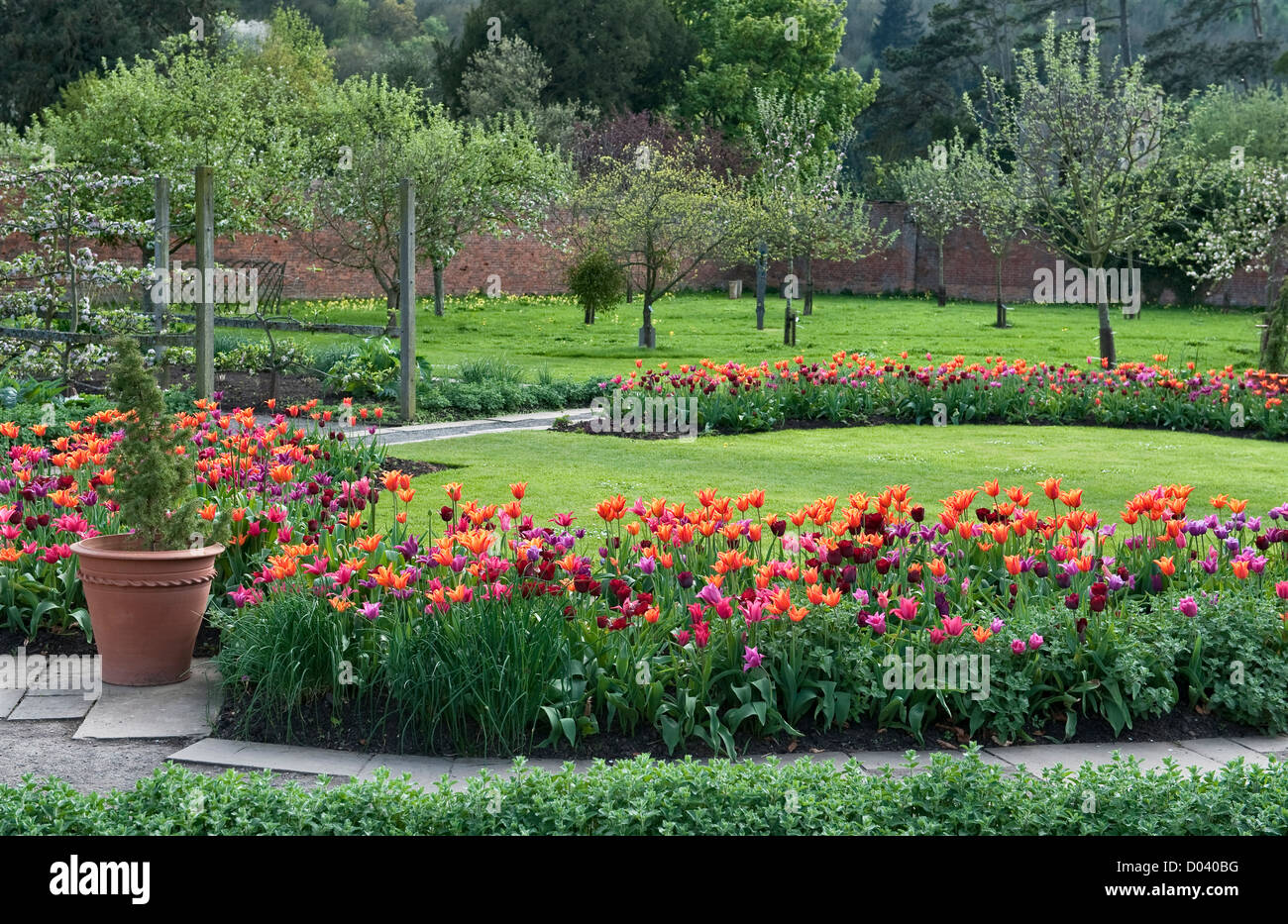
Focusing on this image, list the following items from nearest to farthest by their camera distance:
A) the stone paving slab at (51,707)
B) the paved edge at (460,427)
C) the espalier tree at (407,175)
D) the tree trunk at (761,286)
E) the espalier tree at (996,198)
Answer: the stone paving slab at (51,707) < the paved edge at (460,427) < the espalier tree at (996,198) < the espalier tree at (407,175) < the tree trunk at (761,286)

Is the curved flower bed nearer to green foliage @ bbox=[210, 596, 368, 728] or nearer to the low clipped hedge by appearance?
green foliage @ bbox=[210, 596, 368, 728]

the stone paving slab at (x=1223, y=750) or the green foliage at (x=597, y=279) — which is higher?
the green foliage at (x=597, y=279)

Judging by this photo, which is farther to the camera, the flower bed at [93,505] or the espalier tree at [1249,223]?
the espalier tree at [1249,223]

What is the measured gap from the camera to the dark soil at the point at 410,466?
921cm

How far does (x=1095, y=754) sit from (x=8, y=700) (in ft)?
12.3

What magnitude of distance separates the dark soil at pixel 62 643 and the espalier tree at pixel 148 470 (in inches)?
21.3

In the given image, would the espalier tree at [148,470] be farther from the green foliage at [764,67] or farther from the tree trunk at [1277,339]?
the green foliage at [764,67]

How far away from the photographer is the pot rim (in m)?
4.76

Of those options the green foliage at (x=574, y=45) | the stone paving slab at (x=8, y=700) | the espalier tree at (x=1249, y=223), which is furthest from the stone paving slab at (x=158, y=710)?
the green foliage at (x=574, y=45)

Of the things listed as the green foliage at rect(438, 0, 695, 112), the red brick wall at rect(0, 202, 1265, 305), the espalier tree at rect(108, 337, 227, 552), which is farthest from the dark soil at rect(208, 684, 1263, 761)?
the green foliage at rect(438, 0, 695, 112)

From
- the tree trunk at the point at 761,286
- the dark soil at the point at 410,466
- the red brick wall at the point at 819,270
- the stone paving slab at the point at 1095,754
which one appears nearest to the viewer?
the stone paving slab at the point at 1095,754

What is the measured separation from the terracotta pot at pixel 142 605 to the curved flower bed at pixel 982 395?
7553 mm

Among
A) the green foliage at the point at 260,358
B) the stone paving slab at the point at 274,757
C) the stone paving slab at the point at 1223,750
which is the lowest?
the stone paving slab at the point at 1223,750
